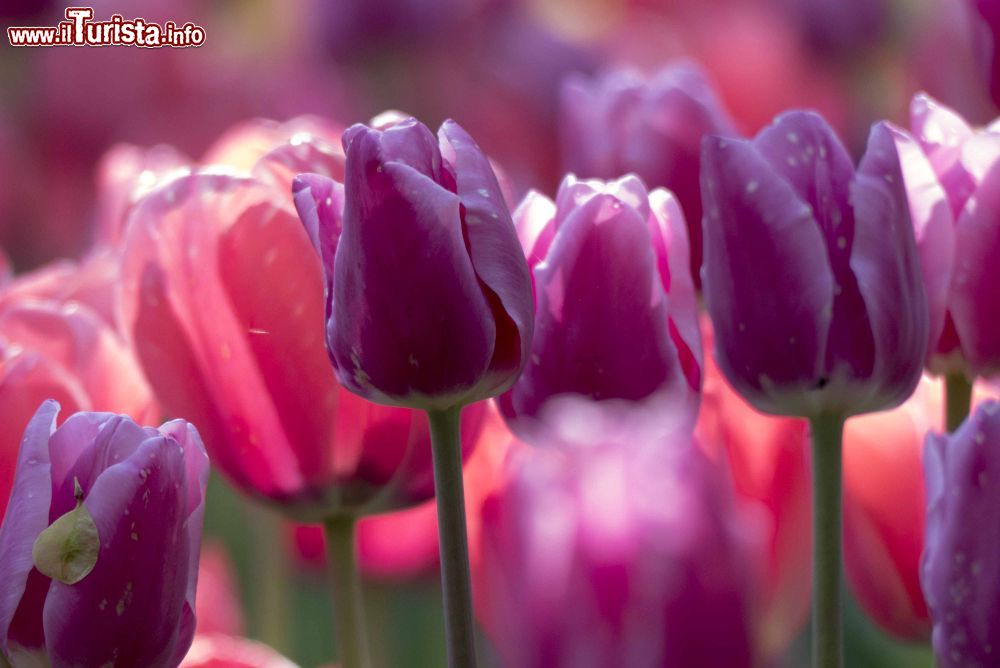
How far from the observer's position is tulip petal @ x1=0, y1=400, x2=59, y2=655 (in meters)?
0.27

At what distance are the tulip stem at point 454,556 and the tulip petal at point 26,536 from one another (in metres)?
0.07

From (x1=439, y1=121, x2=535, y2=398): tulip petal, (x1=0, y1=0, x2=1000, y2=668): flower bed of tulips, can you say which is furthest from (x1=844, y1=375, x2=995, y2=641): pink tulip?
(x1=439, y1=121, x2=535, y2=398): tulip petal

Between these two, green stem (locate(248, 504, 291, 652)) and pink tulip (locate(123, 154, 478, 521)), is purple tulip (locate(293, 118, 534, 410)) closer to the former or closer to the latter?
pink tulip (locate(123, 154, 478, 521))

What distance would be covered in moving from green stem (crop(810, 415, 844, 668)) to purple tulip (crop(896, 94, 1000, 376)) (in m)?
0.04

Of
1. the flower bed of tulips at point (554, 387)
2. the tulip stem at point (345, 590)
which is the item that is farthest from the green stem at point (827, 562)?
the tulip stem at point (345, 590)

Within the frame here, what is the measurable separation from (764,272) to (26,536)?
0.45ft

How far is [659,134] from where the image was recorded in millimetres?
427

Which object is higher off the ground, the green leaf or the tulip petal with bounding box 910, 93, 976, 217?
the tulip petal with bounding box 910, 93, 976, 217

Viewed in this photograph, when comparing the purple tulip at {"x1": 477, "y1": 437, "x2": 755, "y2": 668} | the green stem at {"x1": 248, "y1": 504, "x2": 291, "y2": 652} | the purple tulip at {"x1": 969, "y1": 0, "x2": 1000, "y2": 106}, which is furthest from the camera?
the green stem at {"x1": 248, "y1": 504, "x2": 291, "y2": 652}

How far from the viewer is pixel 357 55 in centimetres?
89

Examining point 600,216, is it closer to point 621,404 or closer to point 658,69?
point 621,404

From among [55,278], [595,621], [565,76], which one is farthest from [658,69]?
[595,621]

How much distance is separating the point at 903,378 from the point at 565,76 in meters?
0.56

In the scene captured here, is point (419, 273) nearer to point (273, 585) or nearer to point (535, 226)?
point (535, 226)
